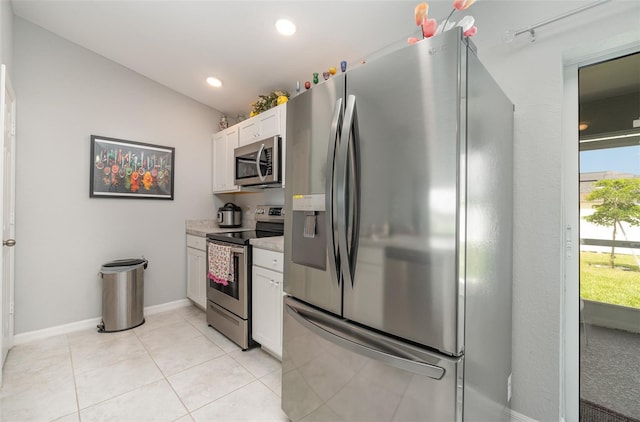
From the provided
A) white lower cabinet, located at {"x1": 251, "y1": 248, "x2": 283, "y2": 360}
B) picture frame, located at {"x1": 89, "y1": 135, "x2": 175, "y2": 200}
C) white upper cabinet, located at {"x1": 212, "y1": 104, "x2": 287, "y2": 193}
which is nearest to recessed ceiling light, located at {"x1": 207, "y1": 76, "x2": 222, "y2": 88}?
white upper cabinet, located at {"x1": 212, "y1": 104, "x2": 287, "y2": 193}

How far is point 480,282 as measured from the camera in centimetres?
110

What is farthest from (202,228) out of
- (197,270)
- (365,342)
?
(365,342)

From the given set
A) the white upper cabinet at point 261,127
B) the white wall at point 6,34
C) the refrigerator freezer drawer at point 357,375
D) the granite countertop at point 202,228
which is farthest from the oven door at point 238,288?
the white wall at point 6,34

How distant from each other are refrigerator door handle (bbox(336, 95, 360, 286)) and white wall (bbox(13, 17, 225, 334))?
9.66 feet

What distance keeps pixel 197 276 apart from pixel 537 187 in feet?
10.6

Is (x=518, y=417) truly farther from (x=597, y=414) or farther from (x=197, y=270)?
(x=197, y=270)

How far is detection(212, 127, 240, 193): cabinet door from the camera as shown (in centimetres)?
337

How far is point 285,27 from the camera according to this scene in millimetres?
2141

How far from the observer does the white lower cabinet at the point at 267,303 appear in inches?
82.8

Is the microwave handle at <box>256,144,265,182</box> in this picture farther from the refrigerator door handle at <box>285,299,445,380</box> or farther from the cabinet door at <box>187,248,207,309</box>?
the refrigerator door handle at <box>285,299,445,380</box>

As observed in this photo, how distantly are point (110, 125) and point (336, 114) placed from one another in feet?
9.69

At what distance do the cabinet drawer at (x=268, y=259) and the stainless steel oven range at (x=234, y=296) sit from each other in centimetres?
9

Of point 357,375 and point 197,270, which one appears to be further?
point 197,270

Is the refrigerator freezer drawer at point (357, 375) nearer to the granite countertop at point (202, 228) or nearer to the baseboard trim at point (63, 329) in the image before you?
the granite countertop at point (202, 228)
